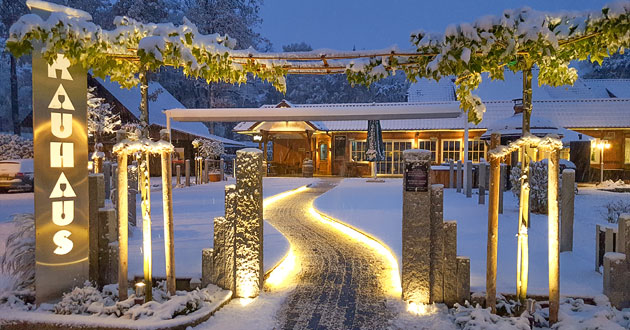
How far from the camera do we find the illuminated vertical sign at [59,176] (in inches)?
159

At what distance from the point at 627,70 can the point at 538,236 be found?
34.7m

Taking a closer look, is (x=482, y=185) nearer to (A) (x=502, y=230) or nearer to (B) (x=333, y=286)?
(A) (x=502, y=230)

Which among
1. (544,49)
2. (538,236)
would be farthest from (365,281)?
(538,236)

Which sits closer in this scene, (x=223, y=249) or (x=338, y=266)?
(x=223, y=249)

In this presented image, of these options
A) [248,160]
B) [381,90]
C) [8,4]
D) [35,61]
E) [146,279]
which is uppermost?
[8,4]

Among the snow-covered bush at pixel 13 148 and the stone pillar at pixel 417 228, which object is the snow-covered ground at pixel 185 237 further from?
the snow-covered bush at pixel 13 148

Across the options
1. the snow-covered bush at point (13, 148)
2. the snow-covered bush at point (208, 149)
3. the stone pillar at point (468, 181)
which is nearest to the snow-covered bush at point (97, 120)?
the snow-covered bush at point (13, 148)

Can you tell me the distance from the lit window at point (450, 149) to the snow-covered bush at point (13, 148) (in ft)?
70.1

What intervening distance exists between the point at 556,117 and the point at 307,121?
13.2 m

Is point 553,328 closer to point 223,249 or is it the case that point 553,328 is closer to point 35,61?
point 223,249

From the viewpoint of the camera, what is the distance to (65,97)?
4.17 metres

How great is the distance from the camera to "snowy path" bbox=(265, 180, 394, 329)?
3.92m

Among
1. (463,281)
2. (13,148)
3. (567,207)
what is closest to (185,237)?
(463,281)

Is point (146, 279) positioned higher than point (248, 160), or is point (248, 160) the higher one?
point (248, 160)
